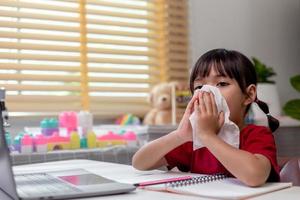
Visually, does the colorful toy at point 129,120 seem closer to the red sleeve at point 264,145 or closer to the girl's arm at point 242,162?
the red sleeve at point 264,145

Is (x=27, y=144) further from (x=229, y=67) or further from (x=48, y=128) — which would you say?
(x=229, y=67)

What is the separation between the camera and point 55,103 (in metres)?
2.12

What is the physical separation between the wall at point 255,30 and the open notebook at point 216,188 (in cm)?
175

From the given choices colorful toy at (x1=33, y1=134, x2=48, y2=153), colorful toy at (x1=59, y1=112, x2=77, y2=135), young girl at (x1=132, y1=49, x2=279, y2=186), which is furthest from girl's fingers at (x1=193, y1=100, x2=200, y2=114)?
colorful toy at (x1=59, y1=112, x2=77, y2=135)

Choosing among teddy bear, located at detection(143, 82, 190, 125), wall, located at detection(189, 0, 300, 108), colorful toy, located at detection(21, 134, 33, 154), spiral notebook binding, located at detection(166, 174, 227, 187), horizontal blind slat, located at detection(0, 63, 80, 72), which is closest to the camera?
spiral notebook binding, located at detection(166, 174, 227, 187)

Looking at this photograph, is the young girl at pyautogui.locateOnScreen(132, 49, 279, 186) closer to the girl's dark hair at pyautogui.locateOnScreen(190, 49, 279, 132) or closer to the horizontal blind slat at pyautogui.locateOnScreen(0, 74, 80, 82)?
the girl's dark hair at pyautogui.locateOnScreen(190, 49, 279, 132)

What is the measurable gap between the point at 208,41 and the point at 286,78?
2.29 feet

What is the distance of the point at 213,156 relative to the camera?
105 cm

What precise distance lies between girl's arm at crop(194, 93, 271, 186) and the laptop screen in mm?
395

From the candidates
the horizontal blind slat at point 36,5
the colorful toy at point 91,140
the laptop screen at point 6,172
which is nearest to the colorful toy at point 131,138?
the colorful toy at point 91,140

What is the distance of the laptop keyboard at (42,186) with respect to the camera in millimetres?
650

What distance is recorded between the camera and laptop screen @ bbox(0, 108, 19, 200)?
2.00 feet

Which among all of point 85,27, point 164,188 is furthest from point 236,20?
point 164,188

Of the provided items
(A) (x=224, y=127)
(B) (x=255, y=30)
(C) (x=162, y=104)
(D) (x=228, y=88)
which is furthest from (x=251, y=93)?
(B) (x=255, y=30)
